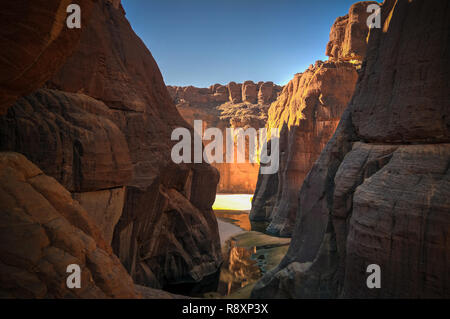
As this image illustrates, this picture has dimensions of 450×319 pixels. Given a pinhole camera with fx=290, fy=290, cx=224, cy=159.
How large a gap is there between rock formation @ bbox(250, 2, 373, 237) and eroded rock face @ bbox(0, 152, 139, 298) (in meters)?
14.9

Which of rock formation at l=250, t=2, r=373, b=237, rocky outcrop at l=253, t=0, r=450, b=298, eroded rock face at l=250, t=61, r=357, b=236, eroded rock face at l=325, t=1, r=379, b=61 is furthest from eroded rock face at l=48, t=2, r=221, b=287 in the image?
eroded rock face at l=325, t=1, r=379, b=61

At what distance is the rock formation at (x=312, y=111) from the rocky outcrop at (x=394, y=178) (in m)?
10.4

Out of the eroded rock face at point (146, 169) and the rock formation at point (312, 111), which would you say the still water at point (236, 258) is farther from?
the rock formation at point (312, 111)

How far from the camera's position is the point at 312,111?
17969 millimetres

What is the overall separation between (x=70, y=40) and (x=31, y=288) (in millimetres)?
2507

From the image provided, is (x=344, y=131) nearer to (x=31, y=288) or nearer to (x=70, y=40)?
(x=70, y=40)

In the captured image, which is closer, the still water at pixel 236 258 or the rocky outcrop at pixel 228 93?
the still water at pixel 236 258

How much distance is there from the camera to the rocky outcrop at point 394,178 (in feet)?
14.7

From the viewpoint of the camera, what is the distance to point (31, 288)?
2592mm

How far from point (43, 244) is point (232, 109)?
1496 inches

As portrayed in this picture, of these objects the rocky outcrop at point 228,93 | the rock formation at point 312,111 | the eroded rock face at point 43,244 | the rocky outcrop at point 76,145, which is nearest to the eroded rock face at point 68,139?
the rocky outcrop at point 76,145

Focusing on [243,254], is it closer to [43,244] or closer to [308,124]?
[308,124]

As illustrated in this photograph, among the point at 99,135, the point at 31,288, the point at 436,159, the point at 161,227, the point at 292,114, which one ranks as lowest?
the point at 161,227
